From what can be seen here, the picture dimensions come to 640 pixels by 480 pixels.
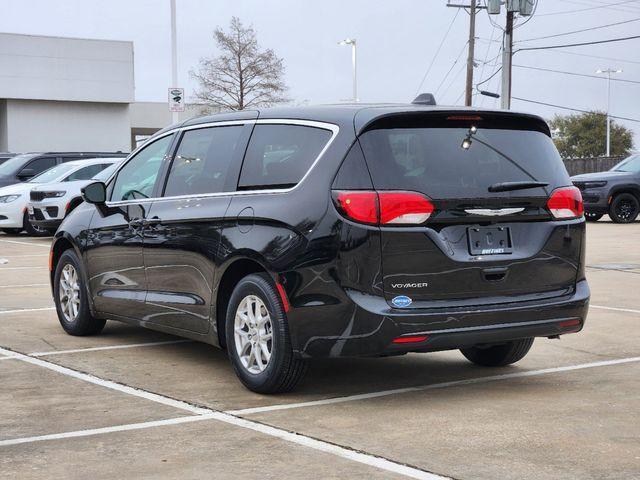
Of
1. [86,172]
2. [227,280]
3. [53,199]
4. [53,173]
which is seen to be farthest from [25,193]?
[227,280]

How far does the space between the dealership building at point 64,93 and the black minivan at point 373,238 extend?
50519mm

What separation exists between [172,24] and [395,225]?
27.7 metres

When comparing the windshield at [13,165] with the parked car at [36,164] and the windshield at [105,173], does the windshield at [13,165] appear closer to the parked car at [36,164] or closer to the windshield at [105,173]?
the parked car at [36,164]

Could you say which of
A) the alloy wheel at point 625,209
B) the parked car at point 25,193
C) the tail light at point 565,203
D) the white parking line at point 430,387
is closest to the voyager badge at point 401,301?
the white parking line at point 430,387

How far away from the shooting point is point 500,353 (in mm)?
7719

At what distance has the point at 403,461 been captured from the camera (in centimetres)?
521

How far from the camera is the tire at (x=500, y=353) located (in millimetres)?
7598

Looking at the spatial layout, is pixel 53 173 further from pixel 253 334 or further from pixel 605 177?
pixel 253 334

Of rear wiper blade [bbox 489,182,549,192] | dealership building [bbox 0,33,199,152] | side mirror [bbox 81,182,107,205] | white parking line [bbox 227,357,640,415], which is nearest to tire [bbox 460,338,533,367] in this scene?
white parking line [bbox 227,357,640,415]

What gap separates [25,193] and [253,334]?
17548mm

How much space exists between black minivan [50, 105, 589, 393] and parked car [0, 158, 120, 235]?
51.5 ft

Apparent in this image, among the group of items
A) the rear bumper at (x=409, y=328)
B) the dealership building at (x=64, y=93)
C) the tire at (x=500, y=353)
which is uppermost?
the dealership building at (x=64, y=93)

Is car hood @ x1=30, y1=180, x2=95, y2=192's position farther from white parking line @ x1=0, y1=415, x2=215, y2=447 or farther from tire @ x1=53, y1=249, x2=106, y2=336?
white parking line @ x1=0, y1=415, x2=215, y2=447

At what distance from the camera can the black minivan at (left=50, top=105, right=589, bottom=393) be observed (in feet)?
20.5
